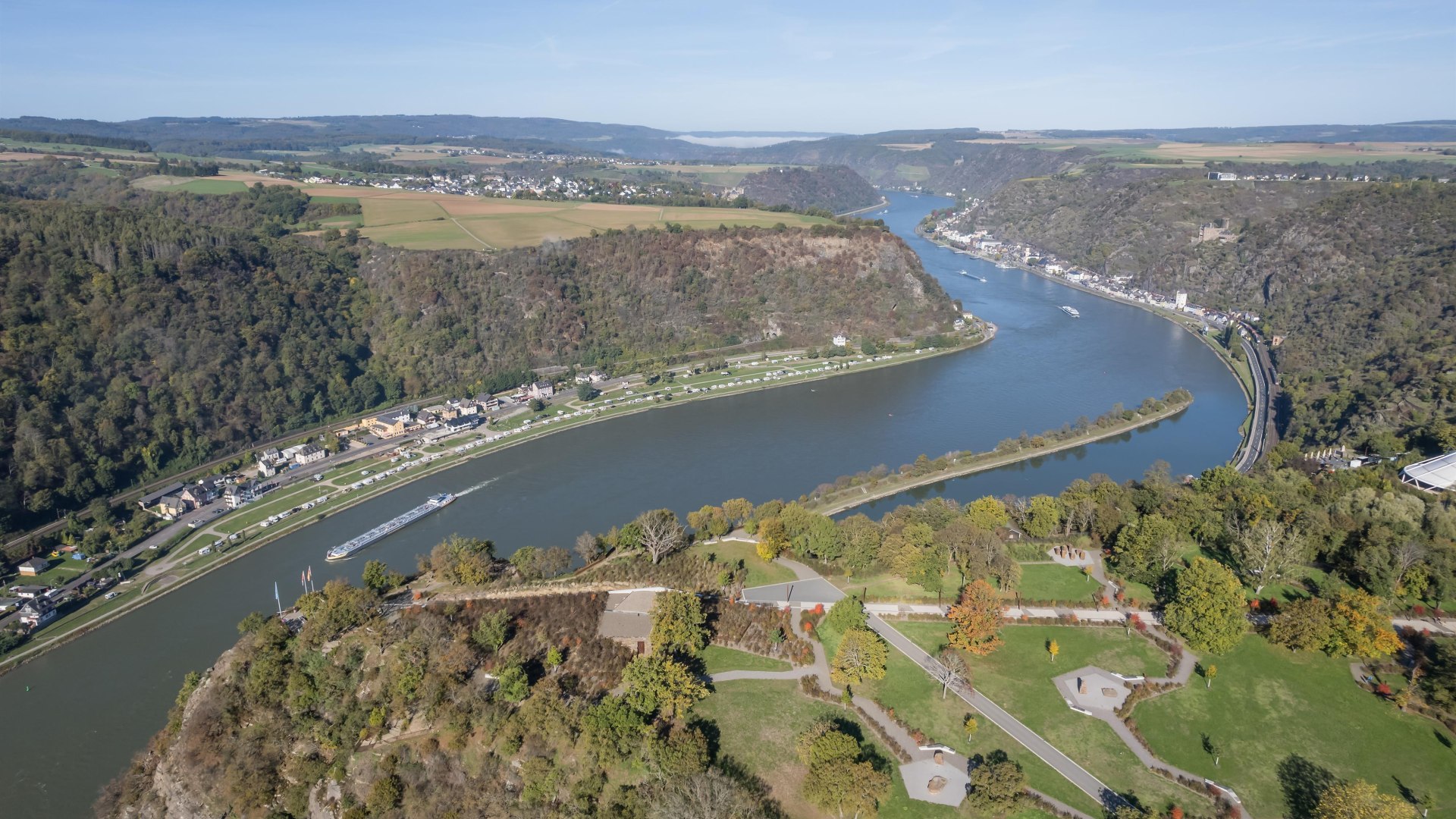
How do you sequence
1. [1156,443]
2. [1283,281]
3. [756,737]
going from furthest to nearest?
[1283,281] → [1156,443] → [756,737]

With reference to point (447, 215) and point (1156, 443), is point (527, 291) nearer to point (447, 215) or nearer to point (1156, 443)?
point (447, 215)

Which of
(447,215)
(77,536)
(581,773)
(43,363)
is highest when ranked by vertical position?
(447,215)

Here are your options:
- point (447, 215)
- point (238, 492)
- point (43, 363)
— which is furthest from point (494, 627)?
point (447, 215)

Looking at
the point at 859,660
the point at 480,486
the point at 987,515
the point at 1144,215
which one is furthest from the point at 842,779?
the point at 1144,215

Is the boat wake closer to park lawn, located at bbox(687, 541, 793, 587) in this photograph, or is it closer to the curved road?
park lawn, located at bbox(687, 541, 793, 587)

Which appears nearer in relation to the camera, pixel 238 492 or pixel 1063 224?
pixel 238 492

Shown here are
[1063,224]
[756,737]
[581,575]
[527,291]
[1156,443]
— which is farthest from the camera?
[1063,224]
